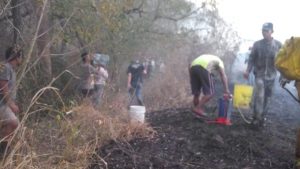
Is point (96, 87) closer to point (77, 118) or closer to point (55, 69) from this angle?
point (55, 69)

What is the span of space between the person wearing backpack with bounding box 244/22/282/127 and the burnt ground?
0.34 metres

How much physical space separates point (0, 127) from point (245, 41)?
13117mm

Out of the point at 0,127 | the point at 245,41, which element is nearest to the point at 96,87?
the point at 0,127

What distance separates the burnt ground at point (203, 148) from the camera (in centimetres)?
609

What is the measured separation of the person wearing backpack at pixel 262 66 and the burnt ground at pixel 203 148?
1.10 feet

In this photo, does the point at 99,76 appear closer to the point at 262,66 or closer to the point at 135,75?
the point at 135,75

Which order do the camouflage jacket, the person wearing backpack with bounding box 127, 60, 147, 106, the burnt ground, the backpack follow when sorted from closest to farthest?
1. the backpack
2. the burnt ground
3. the camouflage jacket
4. the person wearing backpack with bounding box 127, 60, 147, 106

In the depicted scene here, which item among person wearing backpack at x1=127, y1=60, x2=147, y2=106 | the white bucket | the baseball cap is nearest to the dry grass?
the white bucket

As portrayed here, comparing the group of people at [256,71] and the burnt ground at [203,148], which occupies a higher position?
the group of people at [256,71]

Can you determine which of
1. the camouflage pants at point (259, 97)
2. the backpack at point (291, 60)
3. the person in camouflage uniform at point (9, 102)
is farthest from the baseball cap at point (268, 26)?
the person in camouflage uniform at point (9, 102)

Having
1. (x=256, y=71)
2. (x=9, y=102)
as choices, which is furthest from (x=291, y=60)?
(x=9, y=102)

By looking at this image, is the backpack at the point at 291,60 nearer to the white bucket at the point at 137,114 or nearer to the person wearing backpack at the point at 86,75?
the white bucket at the point at 137,114

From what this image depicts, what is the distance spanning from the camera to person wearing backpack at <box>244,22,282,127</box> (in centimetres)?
812

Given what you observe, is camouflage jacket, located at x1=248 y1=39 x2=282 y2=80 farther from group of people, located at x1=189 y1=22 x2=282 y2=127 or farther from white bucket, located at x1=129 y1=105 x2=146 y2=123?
white bucket, located at x1=129 y1=105 x2=146 y2=123
